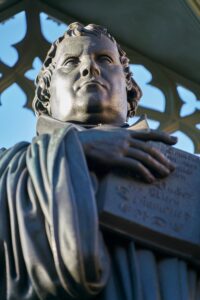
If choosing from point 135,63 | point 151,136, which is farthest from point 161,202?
point 135,63

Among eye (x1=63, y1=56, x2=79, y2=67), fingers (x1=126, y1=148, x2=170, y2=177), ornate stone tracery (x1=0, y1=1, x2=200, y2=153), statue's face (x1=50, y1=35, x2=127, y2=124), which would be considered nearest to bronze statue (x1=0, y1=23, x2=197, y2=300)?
fingers (x1=126, y1=148, x2=170, y2=177)

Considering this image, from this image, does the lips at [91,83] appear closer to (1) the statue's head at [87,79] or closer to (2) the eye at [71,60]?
(1) the statue's head at [87,79]

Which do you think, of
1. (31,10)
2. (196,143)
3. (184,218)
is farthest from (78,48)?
(31,10)

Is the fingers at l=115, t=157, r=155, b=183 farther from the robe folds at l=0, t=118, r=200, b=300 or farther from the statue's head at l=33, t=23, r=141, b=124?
the statue's head at l=33, t=23, r=141, b=124

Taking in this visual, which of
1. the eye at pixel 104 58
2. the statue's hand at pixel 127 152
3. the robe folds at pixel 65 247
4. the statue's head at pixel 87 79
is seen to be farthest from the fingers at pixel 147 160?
the eye at pixel 104 58

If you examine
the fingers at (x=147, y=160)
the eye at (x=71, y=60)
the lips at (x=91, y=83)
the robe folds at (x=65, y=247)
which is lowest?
the robe folds at (x=65, y=247)

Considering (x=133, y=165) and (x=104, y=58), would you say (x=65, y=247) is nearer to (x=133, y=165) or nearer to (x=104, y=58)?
(x=133, y=165)

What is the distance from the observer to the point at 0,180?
2.46 metres

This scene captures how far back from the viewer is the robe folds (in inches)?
88.7

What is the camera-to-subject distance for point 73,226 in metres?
2.25

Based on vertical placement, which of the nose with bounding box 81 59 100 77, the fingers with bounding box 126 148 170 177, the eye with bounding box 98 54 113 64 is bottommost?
the fingers with bounding box 126 148 170 177

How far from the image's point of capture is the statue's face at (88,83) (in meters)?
2.81

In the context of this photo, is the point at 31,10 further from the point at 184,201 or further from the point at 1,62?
the point at 184,201

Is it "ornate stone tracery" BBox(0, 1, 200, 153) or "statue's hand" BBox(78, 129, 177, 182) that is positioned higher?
"ornate stone tracery" BBox(0, 1, 200, 153)
